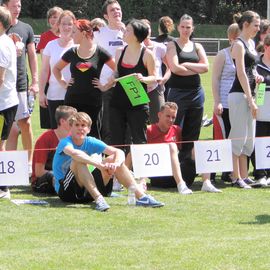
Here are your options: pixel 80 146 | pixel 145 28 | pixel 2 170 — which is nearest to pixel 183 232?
pixel 80 146

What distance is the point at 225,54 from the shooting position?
10.4 meters

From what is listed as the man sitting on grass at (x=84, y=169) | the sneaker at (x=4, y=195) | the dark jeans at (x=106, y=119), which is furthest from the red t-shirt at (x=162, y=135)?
the sneaker at (x=4, y=195)

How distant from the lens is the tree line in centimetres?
4972

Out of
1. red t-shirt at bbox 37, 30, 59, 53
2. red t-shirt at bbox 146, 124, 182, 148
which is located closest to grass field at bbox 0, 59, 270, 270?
red t-shirt at bbox 146, 124, 182, 148

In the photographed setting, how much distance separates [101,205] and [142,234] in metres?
1.07

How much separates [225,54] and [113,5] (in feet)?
4.65

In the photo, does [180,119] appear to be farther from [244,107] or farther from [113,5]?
[113,5]

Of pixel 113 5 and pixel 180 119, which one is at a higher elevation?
pixel 113 5

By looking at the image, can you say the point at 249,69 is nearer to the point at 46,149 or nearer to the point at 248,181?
the point at 248,181

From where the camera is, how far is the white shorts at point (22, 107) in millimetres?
10055

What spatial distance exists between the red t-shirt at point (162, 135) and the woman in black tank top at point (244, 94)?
61 centimetres

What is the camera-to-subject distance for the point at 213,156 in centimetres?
991

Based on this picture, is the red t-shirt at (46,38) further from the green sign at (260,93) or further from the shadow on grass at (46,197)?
the green sign at (260,93)

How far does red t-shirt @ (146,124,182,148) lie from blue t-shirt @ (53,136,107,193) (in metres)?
→ 1.33
